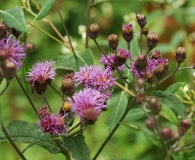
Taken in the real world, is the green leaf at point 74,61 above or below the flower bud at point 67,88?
below

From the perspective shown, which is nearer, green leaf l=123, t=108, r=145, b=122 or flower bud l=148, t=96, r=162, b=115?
flower bud l=148, t=96, r=162, b=115

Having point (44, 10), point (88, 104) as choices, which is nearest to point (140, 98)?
point (88, 104)

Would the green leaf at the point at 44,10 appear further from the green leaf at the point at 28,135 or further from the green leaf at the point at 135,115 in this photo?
the green leaf at the point at 135,115

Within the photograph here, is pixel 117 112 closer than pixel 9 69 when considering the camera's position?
No

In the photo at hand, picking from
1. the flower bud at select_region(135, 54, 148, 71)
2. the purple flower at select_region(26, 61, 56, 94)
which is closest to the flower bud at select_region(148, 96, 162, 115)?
the flower bud at select_region(135, 54, 148, 71)

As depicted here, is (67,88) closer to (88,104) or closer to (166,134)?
(88,104)

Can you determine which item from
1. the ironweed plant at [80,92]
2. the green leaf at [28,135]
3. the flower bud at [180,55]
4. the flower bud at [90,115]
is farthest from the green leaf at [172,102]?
the green leaf at [28,135]

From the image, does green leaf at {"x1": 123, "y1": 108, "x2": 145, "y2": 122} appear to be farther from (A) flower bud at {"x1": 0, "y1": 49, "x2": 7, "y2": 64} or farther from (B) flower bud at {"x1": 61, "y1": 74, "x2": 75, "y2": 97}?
(A) flower bud at {"x1": 0, "y1": 49, "x2": 7, "y2": 64}
